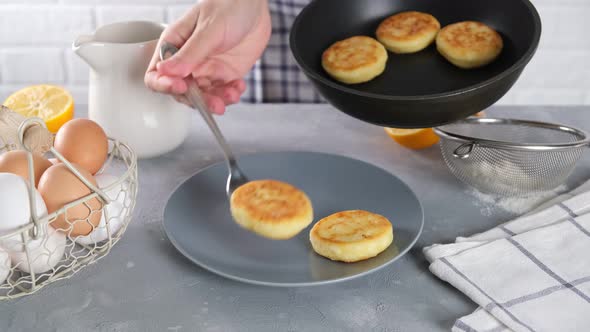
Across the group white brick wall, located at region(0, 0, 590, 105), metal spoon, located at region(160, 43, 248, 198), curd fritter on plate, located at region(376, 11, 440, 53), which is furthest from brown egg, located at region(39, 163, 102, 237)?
white brick wall, located at region(0, 0, 590, 105)

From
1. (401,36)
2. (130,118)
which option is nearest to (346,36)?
(401,36)

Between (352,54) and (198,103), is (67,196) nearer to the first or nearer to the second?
(198,103)

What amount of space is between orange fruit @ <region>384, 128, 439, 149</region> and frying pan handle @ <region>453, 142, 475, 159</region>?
0.12 m

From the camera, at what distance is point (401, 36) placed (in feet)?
3.21

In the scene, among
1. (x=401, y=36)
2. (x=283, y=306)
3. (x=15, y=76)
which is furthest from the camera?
(x=15, y=76)

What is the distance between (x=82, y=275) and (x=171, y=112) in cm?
35

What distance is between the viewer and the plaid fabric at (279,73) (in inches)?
60.9

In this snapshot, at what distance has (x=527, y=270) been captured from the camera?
2.57 feet

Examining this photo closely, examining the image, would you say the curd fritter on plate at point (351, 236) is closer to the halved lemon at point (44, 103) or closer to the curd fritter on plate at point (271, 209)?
the curd fritter on plate at point (271, 209)

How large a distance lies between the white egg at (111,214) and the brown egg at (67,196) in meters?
0.03

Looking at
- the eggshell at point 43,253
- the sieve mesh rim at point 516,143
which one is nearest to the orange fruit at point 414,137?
the sieve mesh rim at point 516,143

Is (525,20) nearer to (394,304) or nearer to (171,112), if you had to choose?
(394,304)

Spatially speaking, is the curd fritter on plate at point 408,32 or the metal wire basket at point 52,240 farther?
the curd fritter on plate at point 408,32

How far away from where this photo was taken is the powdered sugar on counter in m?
0.95
